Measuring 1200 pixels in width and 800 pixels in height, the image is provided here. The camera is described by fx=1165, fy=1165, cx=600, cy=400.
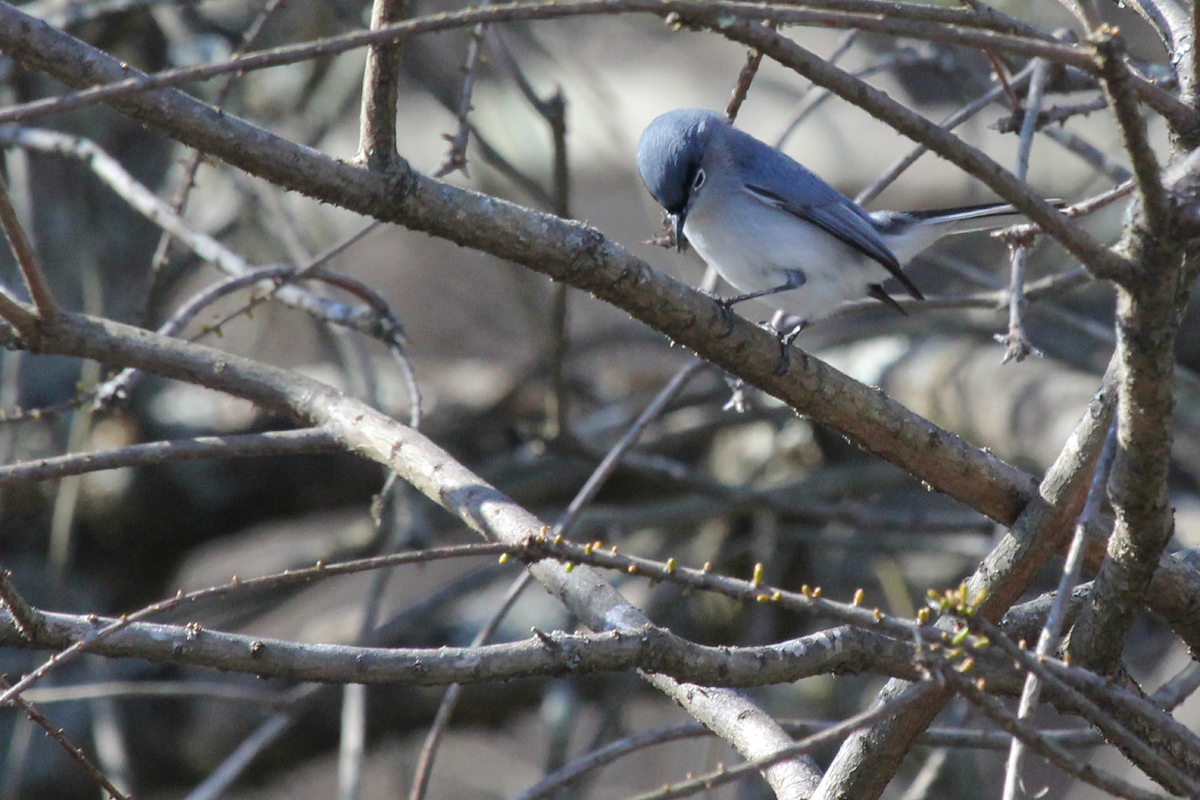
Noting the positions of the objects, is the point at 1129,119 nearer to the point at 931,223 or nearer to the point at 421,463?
the point at 421,463

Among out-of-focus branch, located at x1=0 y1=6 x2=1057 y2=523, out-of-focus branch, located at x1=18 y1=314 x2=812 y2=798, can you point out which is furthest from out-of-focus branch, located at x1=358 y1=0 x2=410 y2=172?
out-of-focus branch, located at x1=18 y1=314 x2=812 y2=798

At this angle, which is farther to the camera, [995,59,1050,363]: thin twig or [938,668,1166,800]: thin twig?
[995,59,1050,363]: thin twig

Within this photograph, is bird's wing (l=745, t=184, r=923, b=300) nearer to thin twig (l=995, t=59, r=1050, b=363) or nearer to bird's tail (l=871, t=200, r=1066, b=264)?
bird's tail (l=871, t=200, r=1066, b=264)

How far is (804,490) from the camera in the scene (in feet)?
13.4

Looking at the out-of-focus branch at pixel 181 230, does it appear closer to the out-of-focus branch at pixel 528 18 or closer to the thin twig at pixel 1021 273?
the thin twig at pixel 1021 273

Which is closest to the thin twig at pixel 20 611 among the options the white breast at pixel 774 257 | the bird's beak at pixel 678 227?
the bird's beak at pixel 678 227

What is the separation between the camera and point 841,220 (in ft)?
9.84

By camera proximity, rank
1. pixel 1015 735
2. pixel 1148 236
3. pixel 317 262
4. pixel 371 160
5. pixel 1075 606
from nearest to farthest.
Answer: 1. pixel 1015 735
2. pixel 1148 236
3. pixel 371 160
4. pixel 1075 606
5. pixel 317 262

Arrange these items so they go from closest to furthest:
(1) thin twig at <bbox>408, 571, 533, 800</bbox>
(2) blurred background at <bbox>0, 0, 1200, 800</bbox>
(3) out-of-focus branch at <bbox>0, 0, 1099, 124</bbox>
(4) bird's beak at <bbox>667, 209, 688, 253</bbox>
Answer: (3) out-of-focus branch at <bbox>0, 0, 1099, 124</bbox>, (1) thin twig at <bbox>408, 571, 533, 800</bbox>, (4) bird's beak at <bbox>667, 209, 688, 253</bbox>, (2) blurred background at <bbox>0, 0, 1200, 800</bbox>

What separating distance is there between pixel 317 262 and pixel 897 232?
157 centimetres

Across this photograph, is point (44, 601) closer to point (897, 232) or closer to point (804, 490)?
point (804, 490)

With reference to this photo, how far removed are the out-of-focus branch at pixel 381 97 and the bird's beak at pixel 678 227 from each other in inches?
40.7

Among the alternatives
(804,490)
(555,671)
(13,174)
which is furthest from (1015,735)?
(13,174)

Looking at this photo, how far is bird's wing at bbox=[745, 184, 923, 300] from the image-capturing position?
292 centimetres
